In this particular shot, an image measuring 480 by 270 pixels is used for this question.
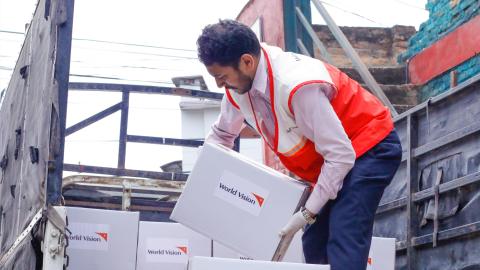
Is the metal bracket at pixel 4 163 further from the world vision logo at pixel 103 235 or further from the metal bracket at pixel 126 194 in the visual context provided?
the world vision logo at pixel 103 235

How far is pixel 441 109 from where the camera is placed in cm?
414

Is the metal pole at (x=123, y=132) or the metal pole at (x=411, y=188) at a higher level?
the metal pole at (x=123, y=132)

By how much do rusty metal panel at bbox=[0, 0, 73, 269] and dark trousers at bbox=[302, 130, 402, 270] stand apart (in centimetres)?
105

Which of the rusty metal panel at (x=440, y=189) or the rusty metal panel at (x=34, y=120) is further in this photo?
the rusty metal panel at (x=440, y=189)

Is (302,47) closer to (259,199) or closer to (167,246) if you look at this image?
(167,246)

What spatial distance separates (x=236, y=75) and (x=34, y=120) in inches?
46.7

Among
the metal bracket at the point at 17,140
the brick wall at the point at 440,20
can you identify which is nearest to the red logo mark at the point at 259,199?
the metal bracket at the point at 17,140

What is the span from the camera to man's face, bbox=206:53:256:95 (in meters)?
3.04

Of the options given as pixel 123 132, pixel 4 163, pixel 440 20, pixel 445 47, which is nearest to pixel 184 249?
pixel 4 163

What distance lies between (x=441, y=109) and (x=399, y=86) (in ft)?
6.31

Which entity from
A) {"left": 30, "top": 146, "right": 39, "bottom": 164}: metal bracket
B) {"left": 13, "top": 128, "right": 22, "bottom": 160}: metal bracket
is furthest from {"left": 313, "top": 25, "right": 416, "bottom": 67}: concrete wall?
{"left": 30, "top": 146, "right": 39, "bottom": 164}: metal bracket

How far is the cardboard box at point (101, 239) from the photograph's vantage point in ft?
11.8

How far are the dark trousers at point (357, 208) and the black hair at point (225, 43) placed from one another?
22.4 inches

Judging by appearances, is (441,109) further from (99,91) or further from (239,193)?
(99,91)
